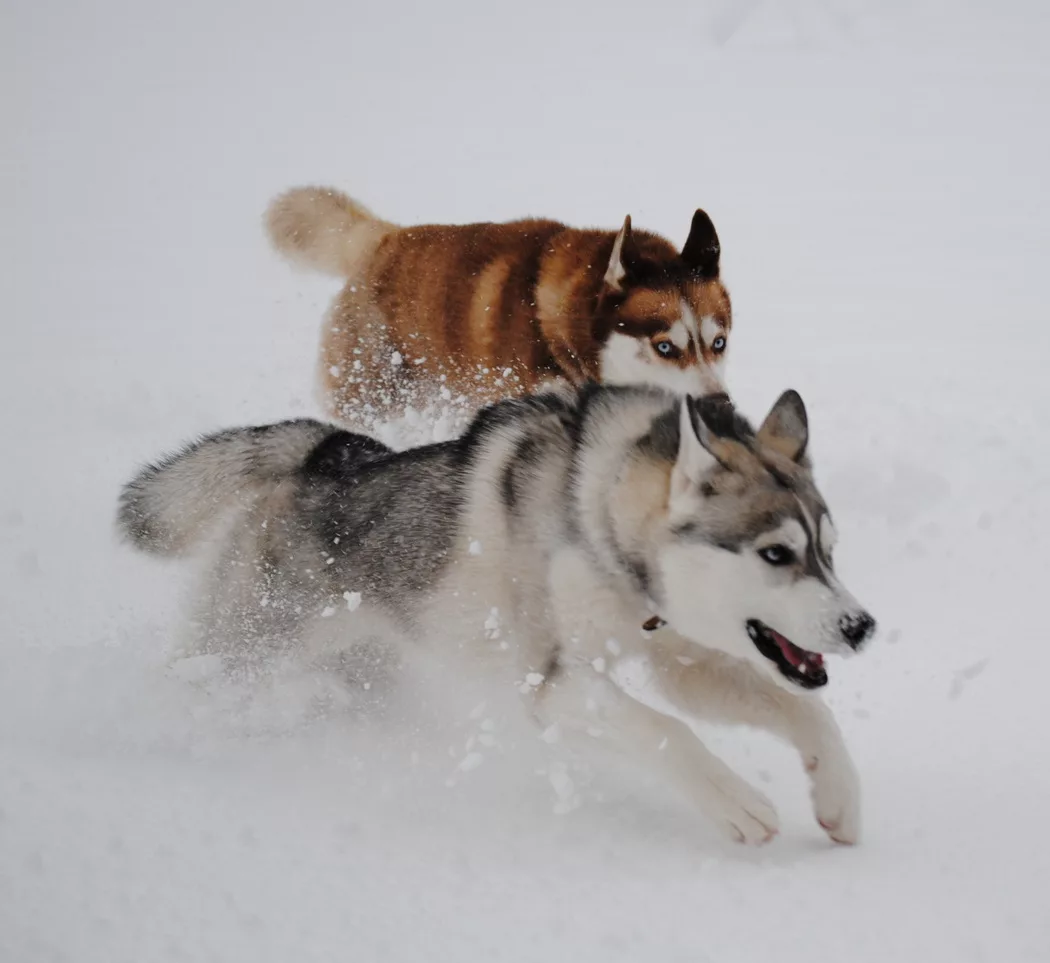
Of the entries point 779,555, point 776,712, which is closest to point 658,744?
point 776,712

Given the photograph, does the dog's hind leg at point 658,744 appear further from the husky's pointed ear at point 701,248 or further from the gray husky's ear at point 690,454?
the husky's pointed ear at point 701,248

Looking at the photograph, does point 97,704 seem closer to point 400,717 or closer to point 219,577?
point 219,577

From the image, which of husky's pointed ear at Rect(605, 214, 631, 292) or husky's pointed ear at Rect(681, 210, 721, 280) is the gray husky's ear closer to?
husky's pointed ear at Rect(605, 214, 631, 292)

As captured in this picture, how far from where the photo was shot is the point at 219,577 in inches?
163

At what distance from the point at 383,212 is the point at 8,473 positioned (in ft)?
25.6

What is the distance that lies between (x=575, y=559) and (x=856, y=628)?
90cm

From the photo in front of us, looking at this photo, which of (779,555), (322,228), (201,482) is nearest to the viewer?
(779,555)

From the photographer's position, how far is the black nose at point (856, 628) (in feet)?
9.43

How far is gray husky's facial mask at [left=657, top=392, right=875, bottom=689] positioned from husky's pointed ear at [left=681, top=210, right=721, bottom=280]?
2146mm

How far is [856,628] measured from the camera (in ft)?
9.45

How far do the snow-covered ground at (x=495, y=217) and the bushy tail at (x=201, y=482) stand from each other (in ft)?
1.33

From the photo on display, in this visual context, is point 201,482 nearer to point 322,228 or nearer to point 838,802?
point 838,802

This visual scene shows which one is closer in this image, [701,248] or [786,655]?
[786,655]

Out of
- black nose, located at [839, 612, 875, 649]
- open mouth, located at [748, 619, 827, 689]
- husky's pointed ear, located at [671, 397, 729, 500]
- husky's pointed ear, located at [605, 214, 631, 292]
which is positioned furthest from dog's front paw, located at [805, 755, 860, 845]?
husky's pointed ear, located at [605, 214, 631, 292]
